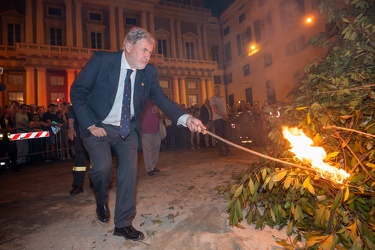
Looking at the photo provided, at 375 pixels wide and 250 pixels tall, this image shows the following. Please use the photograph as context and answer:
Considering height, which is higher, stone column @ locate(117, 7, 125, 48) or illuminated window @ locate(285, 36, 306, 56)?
stone column @ locate(117, 7, 125, 48)

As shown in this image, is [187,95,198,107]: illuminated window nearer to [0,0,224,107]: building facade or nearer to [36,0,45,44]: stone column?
[0,0,224,107]: building facade

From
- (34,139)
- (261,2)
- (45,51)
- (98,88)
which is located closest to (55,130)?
(34,139)

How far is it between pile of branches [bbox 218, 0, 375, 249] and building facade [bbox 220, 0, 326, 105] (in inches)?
283

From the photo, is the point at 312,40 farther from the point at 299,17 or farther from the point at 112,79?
the point at 299,17

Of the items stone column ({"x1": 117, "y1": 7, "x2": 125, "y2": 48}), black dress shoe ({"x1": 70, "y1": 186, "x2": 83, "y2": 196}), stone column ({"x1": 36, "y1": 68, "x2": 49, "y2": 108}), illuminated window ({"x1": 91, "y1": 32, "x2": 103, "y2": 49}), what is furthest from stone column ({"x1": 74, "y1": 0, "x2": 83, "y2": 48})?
black dress shoe ({"x1": 70, "y1": 186, "x2": 83, "y2": 196})

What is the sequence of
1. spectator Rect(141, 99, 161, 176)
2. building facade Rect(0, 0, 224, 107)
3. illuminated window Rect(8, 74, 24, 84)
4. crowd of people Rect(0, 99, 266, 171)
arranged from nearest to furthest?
spectator Rect(141, 99, 161, 176), crowd of people Rect(0, 99, 266, 171), building facade Rect(0, 0, 224, 107), illuminated window Rect(8, 74, 24, 84)

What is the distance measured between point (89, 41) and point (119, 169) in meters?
29.2

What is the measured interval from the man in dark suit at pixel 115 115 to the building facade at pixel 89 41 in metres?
24.6

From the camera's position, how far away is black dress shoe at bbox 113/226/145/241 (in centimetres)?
217

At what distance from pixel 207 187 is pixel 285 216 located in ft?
5.46

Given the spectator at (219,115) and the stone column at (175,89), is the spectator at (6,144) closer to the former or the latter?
the spectator at (219,115)

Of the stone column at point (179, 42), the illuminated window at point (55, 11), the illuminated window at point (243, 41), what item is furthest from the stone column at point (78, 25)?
the illuminated window at point (243, 41)

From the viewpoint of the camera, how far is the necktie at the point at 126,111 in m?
2.32

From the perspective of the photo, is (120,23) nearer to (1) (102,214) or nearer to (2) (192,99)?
(2) (192,99)
